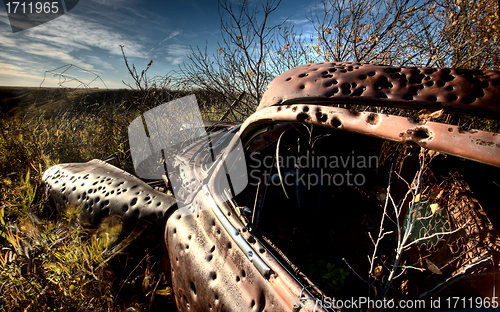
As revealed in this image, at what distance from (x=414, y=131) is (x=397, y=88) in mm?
313

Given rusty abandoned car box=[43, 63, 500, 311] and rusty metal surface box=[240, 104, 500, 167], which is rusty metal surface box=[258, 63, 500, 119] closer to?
rusty abandoned car box=[43, 63, 500, 311]

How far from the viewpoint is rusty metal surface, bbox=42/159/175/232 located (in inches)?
61.4

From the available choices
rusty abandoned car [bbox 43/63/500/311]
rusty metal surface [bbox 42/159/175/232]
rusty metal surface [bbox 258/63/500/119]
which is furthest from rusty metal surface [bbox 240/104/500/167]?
rusty metal surface [bbox 42/159/175/232]

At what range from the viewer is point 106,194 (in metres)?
1.70

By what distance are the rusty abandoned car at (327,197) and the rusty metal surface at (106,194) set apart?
0.04 ft

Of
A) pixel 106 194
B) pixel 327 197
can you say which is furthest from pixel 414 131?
pixel 106 194

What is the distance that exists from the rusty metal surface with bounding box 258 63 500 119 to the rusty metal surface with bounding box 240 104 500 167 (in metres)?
0.16

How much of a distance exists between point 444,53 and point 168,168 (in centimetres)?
564

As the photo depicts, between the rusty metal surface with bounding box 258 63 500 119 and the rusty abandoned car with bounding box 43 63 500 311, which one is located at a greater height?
the rusty metal surface with bounding box 258 63 500 119

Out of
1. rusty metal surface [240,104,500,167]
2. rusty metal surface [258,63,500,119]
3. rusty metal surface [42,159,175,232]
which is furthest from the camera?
rusty metal surface [42,159,175,232]

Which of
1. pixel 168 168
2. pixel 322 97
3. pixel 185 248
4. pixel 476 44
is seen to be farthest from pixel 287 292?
pixel 476 44

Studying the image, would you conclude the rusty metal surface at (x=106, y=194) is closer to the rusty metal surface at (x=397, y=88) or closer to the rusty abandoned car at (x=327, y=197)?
the rusty abandoned car at (x=327, y=197)

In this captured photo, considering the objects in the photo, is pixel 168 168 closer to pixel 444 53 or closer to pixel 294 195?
pixel 294 195

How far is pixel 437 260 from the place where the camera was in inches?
65.7
